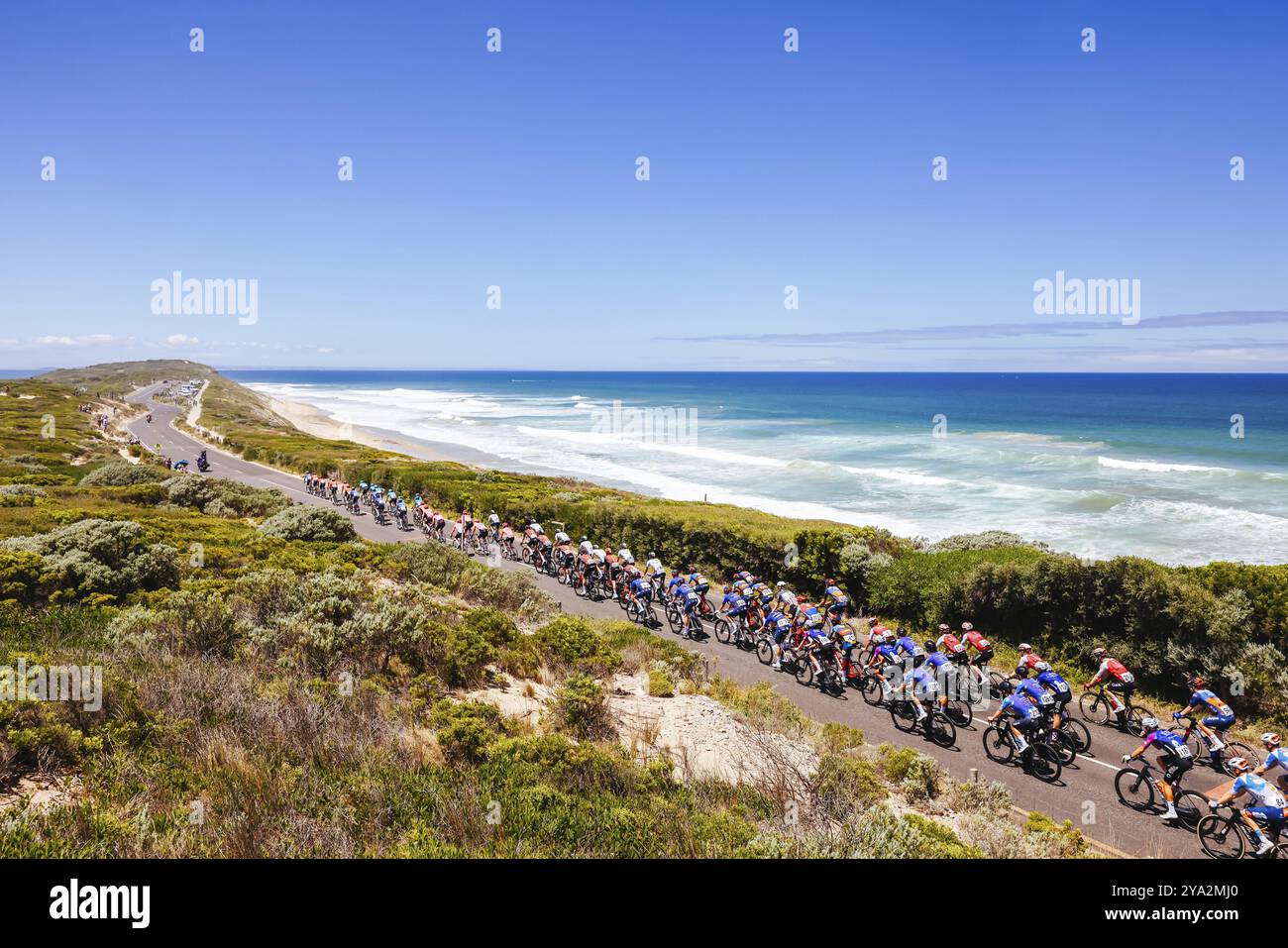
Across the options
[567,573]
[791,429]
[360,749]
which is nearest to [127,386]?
[791,429]

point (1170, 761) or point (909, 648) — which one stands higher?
point (909, 648)

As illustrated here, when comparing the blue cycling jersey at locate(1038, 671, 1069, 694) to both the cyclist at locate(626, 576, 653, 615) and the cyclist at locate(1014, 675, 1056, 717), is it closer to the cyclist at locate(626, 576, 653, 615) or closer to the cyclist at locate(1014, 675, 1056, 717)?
A: the cyclist at locate(1014, 675, 1056, 717)

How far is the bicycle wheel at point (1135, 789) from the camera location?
9789mm

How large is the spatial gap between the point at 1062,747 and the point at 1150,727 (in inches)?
59.7

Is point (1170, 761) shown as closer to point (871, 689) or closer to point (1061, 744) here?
point (1061, 744)

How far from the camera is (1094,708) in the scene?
12.8 meters

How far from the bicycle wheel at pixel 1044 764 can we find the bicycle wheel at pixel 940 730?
1.25 m

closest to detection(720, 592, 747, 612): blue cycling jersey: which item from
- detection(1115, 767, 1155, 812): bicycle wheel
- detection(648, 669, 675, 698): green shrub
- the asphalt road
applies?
the asphalt road

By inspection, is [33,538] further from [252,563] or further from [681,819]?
[681,819]

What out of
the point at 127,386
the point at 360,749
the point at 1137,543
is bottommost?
the point at 1137,543

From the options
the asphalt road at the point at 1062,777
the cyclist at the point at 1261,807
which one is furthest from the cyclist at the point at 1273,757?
the asphalt road at the point at 1062,777

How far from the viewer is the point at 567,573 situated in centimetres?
2241

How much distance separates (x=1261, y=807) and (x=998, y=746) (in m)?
3.53

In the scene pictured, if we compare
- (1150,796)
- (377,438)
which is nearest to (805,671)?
(1150,796)
